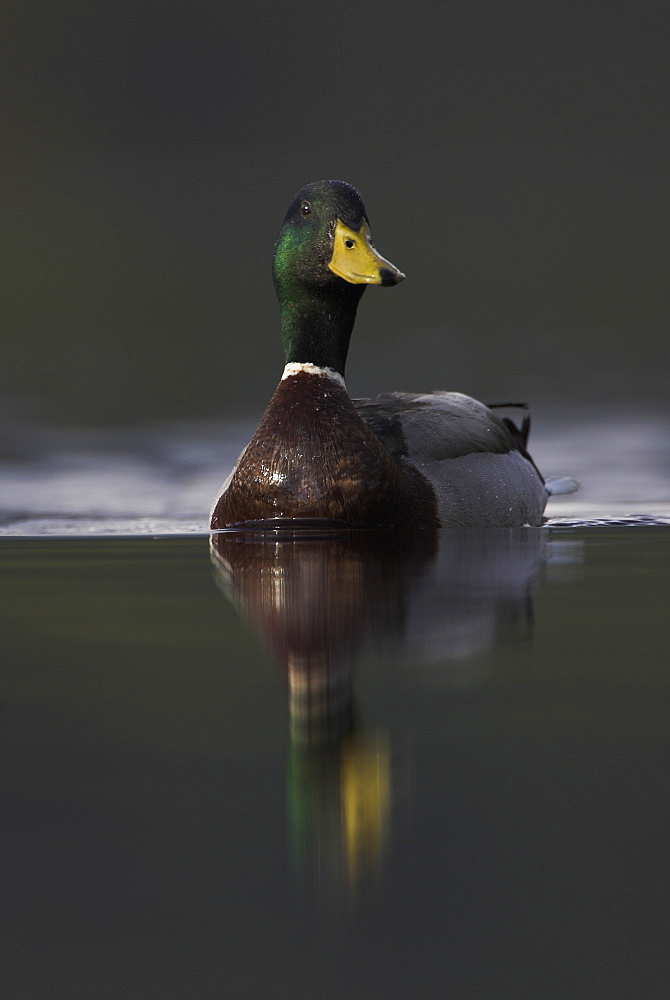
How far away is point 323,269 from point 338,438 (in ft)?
2.33

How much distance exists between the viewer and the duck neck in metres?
4.75

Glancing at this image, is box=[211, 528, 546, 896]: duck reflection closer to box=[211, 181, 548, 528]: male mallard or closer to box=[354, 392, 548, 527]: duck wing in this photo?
box=[211, 181, 548, 528]: male mallard

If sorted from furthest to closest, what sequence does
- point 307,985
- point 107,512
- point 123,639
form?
point 107,512
point 123,639
point 307,985

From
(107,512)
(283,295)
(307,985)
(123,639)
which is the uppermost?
(283,295)

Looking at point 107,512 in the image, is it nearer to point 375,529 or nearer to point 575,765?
point 375,529

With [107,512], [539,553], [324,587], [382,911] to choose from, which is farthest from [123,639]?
[107,512]

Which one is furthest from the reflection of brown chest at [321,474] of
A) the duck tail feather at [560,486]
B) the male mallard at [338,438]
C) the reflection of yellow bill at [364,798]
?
the reflection of yellow bill at [364,798]

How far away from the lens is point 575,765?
117 cm

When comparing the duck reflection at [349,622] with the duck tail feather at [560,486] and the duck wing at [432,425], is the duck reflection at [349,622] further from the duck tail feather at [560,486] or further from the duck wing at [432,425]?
the duck tail feather at [560,486]

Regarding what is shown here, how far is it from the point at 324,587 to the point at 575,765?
1.42 metres

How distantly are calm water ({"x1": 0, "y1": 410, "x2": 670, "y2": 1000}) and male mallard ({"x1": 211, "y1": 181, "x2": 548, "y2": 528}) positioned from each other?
6.28 ft

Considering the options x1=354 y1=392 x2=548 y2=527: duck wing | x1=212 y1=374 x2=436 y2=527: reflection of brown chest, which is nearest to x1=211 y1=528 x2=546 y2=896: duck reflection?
x1=212 y1=374 x2=436 y2=527: reflection of brown chest

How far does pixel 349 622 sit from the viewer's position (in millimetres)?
2027

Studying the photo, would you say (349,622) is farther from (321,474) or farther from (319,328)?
(319,328)
